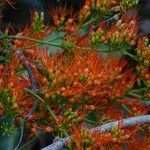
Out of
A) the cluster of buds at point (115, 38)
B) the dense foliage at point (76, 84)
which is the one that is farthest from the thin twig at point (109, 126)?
the cluster of buds at point (115, 38)

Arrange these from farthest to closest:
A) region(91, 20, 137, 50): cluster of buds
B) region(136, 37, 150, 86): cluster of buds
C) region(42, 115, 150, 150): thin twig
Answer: region(136, 37, 150, 86): cluster of buds < region(91, 20, 137, 50): cluster of buds < region(42, 115, 150, 150): thin twig

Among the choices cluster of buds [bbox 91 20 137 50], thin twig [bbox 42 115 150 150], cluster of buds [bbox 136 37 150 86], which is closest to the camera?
thin twig [bbox 42 115 150 150]

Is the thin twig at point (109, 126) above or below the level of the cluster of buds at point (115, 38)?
below

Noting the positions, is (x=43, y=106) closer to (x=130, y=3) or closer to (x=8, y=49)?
(x=8, y=49)

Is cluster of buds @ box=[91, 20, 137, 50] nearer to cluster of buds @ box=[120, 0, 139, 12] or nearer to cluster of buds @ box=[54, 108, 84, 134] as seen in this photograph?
cluster of buds @ box=[120, 0, 139, 12]

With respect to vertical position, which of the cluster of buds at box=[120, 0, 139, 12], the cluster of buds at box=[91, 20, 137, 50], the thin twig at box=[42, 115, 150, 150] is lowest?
the thin twig at box=[42, 115, 150, 150]

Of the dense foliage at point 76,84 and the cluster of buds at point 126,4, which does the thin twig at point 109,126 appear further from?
the cluster of buds at point 126,4

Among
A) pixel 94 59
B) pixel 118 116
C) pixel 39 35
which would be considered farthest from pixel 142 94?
pixel 39 35

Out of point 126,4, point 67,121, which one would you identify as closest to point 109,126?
point 67,121

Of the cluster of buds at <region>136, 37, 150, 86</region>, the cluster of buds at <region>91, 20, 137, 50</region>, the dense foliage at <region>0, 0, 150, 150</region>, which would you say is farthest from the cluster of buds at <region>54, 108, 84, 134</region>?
the cluster of buds at <region>136, 37, 150, 86</region>
